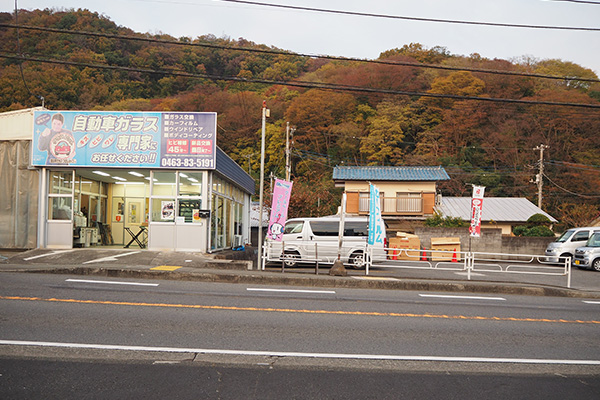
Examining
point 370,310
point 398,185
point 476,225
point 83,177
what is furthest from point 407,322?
point 398,185

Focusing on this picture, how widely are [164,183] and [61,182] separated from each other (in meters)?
3.94

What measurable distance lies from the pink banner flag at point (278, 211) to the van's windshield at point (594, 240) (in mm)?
15274

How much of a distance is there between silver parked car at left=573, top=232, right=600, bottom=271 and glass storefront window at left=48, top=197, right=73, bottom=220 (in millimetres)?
22094

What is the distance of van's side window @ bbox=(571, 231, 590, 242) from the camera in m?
21.7

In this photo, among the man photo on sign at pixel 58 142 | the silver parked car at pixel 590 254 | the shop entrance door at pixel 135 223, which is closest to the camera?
the man photo on sign at pixel 58 142

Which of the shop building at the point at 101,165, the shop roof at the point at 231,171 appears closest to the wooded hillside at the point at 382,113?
the shop roof at the point at 231,171

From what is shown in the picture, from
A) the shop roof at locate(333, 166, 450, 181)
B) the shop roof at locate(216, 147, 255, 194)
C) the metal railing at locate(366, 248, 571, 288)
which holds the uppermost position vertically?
the shop roof at locate(333, 166, 450, 181)

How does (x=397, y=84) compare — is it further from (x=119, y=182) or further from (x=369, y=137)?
(x=119, y=182)

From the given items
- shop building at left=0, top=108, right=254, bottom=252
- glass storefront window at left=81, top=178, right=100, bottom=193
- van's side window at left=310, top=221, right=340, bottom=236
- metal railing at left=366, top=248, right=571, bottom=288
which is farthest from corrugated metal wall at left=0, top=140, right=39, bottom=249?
metal railing at left=366, top=248, right=571, bottom=288

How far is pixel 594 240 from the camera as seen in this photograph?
2028 cm

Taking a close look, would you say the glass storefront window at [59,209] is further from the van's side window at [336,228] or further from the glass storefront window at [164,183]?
the van's side window at [336,228]

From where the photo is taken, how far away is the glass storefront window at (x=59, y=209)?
53.0ft

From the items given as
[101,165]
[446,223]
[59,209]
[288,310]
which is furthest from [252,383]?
[446,223]

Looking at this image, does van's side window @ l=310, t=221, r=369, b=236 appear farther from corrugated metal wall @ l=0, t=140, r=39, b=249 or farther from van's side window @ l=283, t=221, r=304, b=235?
corrugated metal wall @ l=0, t=140, r=39, b=249
